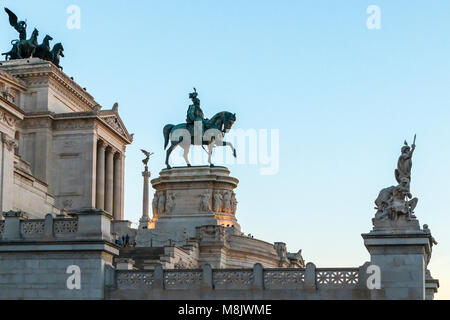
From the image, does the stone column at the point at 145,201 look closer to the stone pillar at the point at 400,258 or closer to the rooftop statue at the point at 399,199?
the rooftop statue at the point at 399,199

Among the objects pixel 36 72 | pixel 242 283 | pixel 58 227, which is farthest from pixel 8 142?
pixel 242 283

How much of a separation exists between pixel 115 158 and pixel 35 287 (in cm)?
5935

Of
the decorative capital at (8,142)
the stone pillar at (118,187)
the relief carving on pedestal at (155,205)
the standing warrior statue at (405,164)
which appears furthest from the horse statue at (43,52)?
the standing warrior statue at (405,164)

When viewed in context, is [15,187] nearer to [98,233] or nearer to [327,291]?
[98,233]

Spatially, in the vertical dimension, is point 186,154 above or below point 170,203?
above

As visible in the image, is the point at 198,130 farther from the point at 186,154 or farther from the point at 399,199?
the point at 399,199

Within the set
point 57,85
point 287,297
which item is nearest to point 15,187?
point 57,85

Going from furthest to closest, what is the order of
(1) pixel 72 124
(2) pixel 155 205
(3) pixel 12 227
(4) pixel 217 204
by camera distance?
(1) pixel 72 124 → (2) pixel 155 205 → (4) pixel 217 204 → (3) pixel 12 227

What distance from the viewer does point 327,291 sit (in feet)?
137

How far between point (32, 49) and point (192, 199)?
27.9 metres

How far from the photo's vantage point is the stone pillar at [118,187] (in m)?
100

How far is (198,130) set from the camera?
8181 centimetres

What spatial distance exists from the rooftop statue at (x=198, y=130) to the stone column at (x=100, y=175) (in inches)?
599

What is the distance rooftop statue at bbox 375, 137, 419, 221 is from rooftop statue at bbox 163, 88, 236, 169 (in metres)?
37.9
